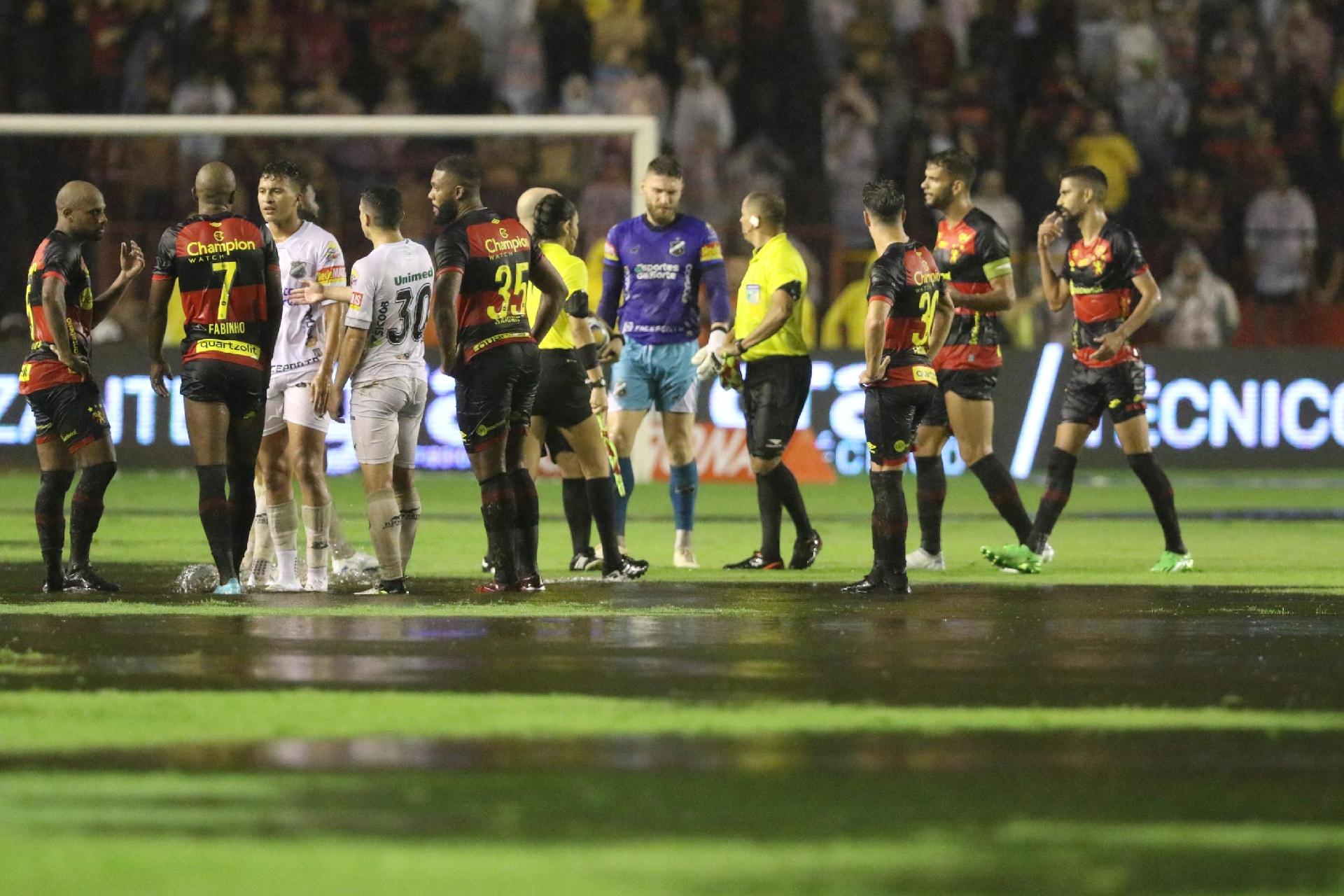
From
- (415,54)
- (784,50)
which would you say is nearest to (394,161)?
(415,54)

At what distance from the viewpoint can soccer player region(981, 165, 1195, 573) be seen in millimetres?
13516

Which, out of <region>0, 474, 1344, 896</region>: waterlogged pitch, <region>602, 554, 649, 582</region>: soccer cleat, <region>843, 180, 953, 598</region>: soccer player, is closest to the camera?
<region>0, 474, 1344, 896</region>: waterlogged pitch

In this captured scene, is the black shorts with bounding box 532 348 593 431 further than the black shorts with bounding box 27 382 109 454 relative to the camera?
Yes

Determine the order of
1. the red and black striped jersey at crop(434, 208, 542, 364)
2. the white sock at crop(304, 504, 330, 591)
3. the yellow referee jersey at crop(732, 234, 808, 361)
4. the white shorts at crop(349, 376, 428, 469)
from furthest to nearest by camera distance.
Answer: the yellow referee jersey at crop(732, 234, 808, 361), the white sock at crop(304, 504, 330, 591), the white shorts at crop(349, 376, 428, 469), the red and black striped jersey at crop(434, 208, 542, 364)

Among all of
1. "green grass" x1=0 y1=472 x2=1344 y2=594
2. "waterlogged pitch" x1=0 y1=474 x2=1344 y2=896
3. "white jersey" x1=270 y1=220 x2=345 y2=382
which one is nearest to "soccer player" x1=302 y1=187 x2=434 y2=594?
"white jersey" x1=270 y1=220 x2=345 y2=382

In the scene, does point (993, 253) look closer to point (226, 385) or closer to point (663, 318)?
point (663, 318)

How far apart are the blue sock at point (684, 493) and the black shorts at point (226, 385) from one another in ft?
10.8

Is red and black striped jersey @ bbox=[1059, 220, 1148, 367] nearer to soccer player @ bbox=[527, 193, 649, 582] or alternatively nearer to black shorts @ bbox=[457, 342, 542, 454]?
soccer player @ bbox=[527, 193, 649, 582]

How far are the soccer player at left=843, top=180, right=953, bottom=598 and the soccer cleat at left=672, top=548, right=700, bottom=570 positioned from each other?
2.12 metres

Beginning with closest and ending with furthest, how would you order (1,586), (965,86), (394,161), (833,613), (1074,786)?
(1074,786)
(833,613)
(1,586)
(394,161)
(965,86)

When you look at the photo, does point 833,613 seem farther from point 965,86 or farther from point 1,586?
point 965,86

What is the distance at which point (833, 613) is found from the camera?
11.0 metres

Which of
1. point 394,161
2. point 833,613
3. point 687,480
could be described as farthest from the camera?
point 394,161

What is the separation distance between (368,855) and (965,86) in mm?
22476
